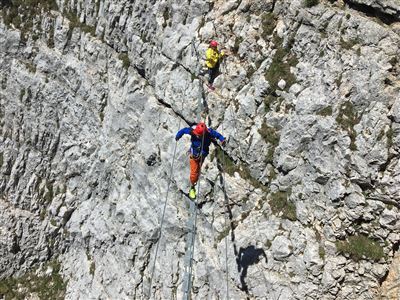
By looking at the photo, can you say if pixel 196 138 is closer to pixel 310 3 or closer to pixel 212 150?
pixel 212 150

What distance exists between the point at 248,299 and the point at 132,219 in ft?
30.9

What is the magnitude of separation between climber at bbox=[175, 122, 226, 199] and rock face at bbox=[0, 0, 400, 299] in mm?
2120

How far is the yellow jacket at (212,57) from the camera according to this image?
65.2ft

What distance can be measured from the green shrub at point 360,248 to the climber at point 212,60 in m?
9.74

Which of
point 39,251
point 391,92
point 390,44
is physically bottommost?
point 39,251

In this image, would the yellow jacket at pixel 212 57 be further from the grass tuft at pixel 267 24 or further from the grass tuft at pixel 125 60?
the grass tuft at pixel 125 60

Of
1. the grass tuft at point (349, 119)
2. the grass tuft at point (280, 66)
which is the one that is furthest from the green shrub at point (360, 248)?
the grass tuft at point (280, 66)

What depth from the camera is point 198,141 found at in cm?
1820

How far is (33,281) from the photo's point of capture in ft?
102

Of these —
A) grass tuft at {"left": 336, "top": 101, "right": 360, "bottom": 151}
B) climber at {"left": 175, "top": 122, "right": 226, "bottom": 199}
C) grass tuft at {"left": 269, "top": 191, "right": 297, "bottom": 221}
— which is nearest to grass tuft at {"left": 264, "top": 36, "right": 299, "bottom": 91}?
grass tuft at {"left": 336, "top": 101, "right": 360, "bottom": 151}

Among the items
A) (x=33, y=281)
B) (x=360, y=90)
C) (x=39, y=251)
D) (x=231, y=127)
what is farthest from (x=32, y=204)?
(x=360, y=90)

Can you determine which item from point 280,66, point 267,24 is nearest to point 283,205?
point 280,66

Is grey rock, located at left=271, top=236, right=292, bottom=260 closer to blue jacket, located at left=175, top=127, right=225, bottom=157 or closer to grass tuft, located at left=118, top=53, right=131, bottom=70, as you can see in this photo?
blue jacket, located at left=175, top=127, right=225, bottom=157

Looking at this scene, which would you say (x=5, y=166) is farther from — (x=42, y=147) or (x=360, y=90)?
(x=360, y=90)
